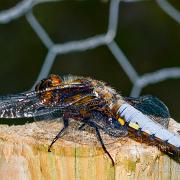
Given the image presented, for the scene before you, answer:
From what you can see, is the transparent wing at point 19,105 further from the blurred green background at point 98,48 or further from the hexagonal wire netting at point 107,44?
the blurred green background at point 98,48

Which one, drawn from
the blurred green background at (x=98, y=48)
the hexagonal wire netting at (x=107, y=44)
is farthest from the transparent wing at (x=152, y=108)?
the blurred green background at (x=98, y=48)

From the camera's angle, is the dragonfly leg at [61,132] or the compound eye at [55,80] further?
the compound eye at [55,80]

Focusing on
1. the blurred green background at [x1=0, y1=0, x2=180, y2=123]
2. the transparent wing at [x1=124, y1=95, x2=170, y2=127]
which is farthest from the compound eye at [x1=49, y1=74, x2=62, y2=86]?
the blurred green background at [x1=0, y1=0, x2=180, y2=123]

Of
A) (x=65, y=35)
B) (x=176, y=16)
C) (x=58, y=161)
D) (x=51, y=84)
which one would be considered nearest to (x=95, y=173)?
(x=58, y=161)

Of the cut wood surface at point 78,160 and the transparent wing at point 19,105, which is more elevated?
the transparent wing at point 19,105

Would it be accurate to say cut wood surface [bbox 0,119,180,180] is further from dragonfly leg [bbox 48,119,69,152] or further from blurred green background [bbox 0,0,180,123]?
blurred green background [bbox 0,0,180,123]

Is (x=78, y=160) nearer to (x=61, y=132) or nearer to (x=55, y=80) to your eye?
(x=61, y=132)

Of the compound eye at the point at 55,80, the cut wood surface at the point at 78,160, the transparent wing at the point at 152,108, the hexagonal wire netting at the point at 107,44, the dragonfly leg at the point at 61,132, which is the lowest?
the cut wood surface at the point at 78,160
